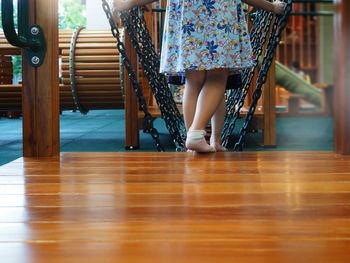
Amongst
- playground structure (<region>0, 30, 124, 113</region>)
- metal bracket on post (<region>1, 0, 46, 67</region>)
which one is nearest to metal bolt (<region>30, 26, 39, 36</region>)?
metal bracket on post (<region>1, 0, 46, 67</region>)

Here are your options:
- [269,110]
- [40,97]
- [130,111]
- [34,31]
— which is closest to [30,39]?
[34,31]

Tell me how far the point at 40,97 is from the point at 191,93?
47cm

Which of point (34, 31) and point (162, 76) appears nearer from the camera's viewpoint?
point (34, 31)

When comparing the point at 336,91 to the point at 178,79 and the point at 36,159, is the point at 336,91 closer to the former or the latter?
the point at 178,79

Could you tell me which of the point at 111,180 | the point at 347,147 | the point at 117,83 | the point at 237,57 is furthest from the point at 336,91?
the point at 117,83

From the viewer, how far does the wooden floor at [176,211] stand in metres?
0.51

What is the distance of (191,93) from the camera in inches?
58.0

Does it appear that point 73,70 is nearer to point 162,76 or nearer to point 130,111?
point 130,111

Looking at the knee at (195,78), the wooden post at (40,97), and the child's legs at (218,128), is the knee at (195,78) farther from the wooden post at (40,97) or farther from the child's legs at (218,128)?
the wooden post at (40,97)

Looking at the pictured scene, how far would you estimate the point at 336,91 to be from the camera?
3.90ft

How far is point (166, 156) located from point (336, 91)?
449 mm

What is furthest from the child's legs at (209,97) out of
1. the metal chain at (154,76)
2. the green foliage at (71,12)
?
the green foliage at (71,12)

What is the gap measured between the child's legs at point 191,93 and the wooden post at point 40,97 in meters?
0.42

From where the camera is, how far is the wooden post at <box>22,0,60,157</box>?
1200 mm
